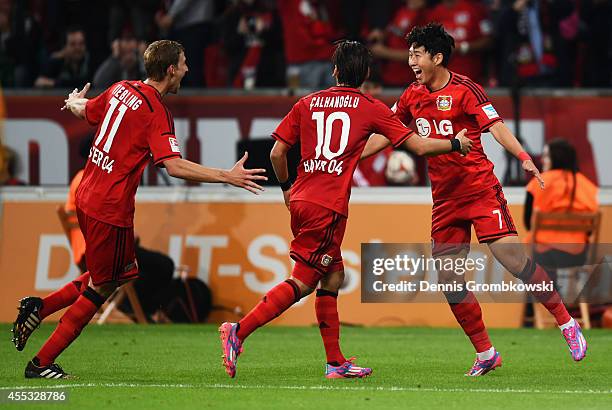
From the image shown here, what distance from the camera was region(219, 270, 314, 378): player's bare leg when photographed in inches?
339

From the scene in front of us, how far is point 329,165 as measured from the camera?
8844 millimetres

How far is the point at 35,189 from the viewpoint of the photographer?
47.1 feet

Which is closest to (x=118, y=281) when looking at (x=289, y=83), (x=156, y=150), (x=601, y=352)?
(x=156, y=150)

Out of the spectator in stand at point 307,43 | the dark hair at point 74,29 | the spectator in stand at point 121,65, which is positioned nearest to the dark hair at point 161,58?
the spectator in stand at point 121,65

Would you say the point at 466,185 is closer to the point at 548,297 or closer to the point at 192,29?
the point at 548,297

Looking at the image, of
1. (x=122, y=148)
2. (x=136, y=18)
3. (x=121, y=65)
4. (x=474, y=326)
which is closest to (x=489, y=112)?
A: (x=474, y=326)

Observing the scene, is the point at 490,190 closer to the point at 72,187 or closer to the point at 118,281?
the point at 118,281

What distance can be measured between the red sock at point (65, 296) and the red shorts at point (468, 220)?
2.54m

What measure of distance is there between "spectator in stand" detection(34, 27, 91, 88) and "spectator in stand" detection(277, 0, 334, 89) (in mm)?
2567

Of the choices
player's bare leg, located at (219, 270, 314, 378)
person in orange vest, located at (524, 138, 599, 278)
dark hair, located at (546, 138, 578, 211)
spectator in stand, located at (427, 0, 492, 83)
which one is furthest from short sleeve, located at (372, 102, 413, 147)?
spectator in stand, located at (427, 0, 492, 83)

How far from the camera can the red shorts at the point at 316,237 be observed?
880cm

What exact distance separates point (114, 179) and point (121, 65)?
24.5 ft

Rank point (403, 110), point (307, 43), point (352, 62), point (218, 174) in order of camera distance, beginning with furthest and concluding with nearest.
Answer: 1. point (307, 43)
2. point (403, 110)
3. point (352, 62)
4. point (218, 174)

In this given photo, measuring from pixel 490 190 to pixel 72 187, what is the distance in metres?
5.58
